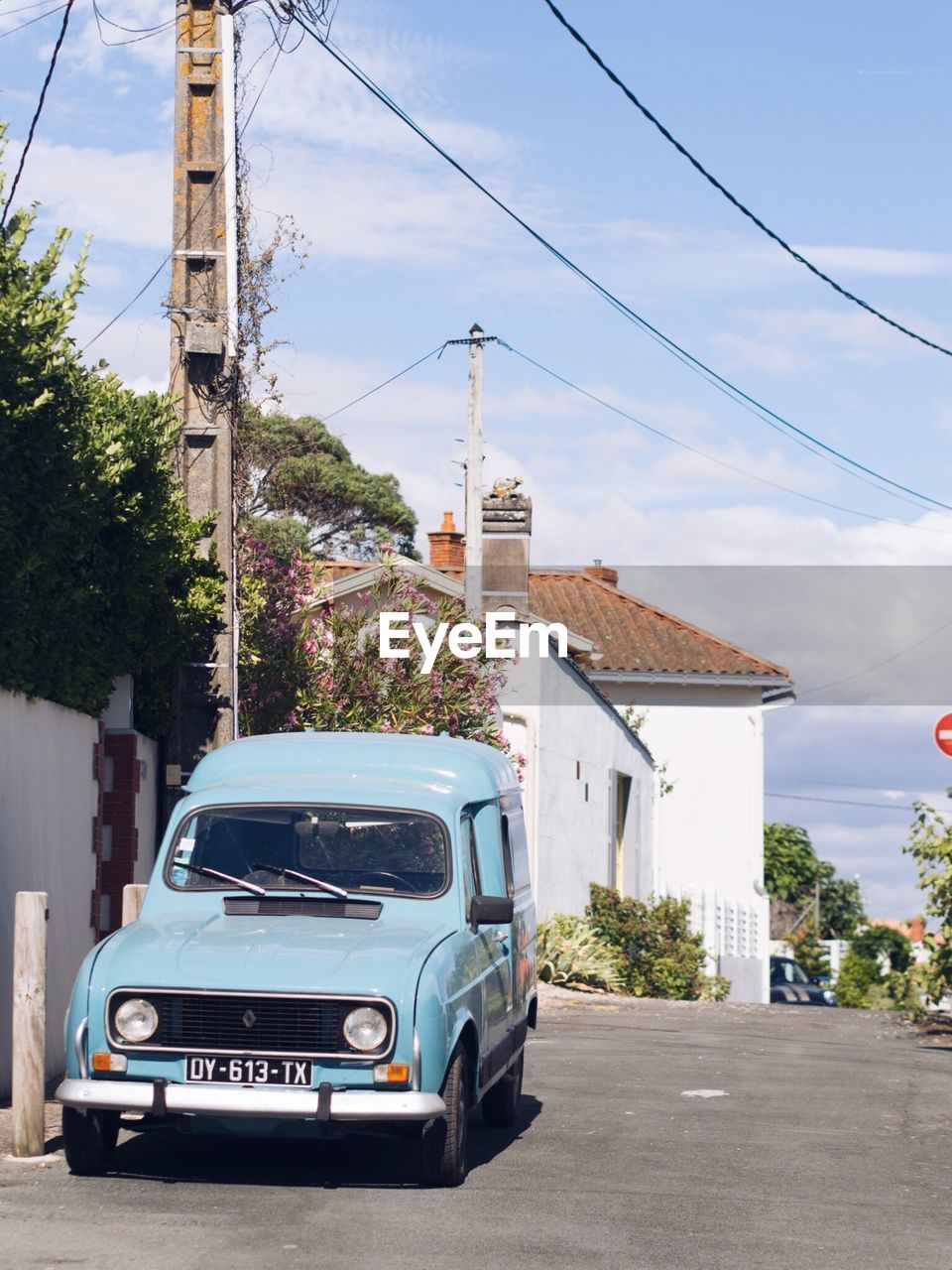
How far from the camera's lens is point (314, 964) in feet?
25.2

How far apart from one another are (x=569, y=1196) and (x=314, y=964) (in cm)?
156

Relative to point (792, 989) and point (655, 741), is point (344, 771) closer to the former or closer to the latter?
point (655, 741)

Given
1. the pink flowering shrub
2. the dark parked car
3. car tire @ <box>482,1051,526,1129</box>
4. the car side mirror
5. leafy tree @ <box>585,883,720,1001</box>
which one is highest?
the pink flowering shrub

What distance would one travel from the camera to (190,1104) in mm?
7430

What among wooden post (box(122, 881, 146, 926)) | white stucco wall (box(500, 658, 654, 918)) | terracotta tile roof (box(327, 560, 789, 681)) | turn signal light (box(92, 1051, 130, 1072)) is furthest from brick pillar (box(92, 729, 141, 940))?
terracotta tile roof (box(327, 560, 789, 681))

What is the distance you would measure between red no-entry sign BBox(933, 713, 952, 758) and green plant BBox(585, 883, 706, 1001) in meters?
9.28

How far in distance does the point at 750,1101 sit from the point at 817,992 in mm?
37663

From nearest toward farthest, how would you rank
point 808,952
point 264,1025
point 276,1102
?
point 276,1102, point 264,1025, point 808,952

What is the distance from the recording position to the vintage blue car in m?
7.48

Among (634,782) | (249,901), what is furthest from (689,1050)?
(634,782)

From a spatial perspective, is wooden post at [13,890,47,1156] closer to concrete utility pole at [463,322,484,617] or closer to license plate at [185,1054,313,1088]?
license plate at [185,1054,313,1088]

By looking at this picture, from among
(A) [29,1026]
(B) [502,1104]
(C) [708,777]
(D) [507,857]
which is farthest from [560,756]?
(A) [29,1026]

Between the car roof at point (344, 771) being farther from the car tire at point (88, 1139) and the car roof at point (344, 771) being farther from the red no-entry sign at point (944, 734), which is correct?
the red no-entry sign at point (944, 734)

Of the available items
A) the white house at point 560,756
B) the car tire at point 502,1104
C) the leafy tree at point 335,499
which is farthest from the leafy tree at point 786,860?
the car tire at point 502,1104
